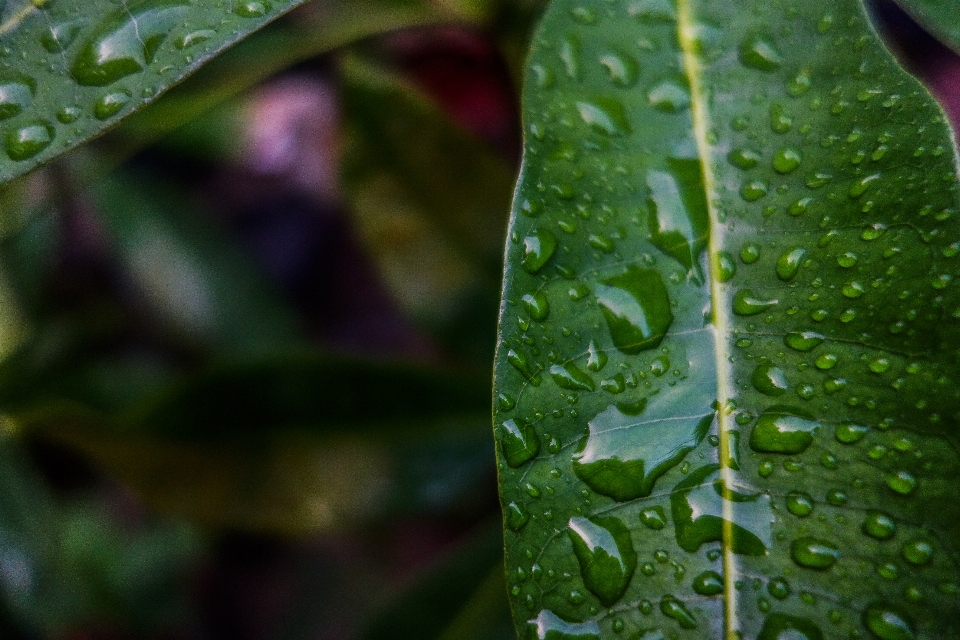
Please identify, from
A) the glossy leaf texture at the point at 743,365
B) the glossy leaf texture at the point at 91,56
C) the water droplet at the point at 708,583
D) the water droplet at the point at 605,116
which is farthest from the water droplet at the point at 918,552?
the glossy leaf texture at the point at 91,56

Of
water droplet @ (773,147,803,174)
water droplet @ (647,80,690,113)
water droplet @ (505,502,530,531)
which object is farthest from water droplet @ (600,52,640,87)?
water droplet @ (505,502,530,531)

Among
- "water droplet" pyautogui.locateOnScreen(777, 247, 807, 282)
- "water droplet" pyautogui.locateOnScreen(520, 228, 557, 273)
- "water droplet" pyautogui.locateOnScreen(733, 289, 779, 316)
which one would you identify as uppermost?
"water droplet" pyautogui.locateOnScreen(520, 228, 557, 273)

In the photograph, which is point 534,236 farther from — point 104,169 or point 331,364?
point 104,169

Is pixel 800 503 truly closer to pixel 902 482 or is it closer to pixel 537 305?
pixel 902 482

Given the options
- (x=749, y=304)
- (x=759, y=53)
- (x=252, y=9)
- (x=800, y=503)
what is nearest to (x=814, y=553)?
(x=800, y=503)

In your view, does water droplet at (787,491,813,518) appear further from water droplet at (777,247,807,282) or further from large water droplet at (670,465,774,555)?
water droplet at (777,247,807,282)
